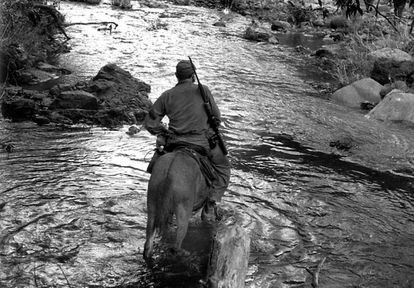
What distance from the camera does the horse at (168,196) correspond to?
5.61 metres

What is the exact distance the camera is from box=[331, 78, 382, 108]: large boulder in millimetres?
14828

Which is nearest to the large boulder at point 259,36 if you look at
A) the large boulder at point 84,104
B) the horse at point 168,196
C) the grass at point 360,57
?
the grass at point 360,57

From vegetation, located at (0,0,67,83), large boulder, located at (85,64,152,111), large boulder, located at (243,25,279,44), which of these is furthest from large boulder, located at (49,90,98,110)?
large boulder, located at (243,25,279,44)

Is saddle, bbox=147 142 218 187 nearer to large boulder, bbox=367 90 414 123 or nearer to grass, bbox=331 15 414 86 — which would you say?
large boulder, bbox=367 90 414 123

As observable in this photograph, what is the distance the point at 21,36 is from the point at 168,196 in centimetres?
1178

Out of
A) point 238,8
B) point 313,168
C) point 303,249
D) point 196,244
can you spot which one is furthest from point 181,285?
point 238,8

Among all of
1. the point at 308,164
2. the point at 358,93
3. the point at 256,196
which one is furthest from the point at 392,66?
the point at 256,196

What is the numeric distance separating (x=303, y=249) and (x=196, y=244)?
1436 mm

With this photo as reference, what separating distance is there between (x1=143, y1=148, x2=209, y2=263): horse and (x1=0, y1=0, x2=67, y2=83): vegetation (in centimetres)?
929

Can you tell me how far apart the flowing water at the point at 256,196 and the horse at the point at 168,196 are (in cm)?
57

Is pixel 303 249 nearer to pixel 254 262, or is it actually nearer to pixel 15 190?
pixel 254 262

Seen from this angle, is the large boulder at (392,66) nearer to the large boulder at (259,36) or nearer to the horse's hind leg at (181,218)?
the large boulder at (259,36)

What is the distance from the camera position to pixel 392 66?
52.1ft

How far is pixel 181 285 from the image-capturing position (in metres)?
5.63
